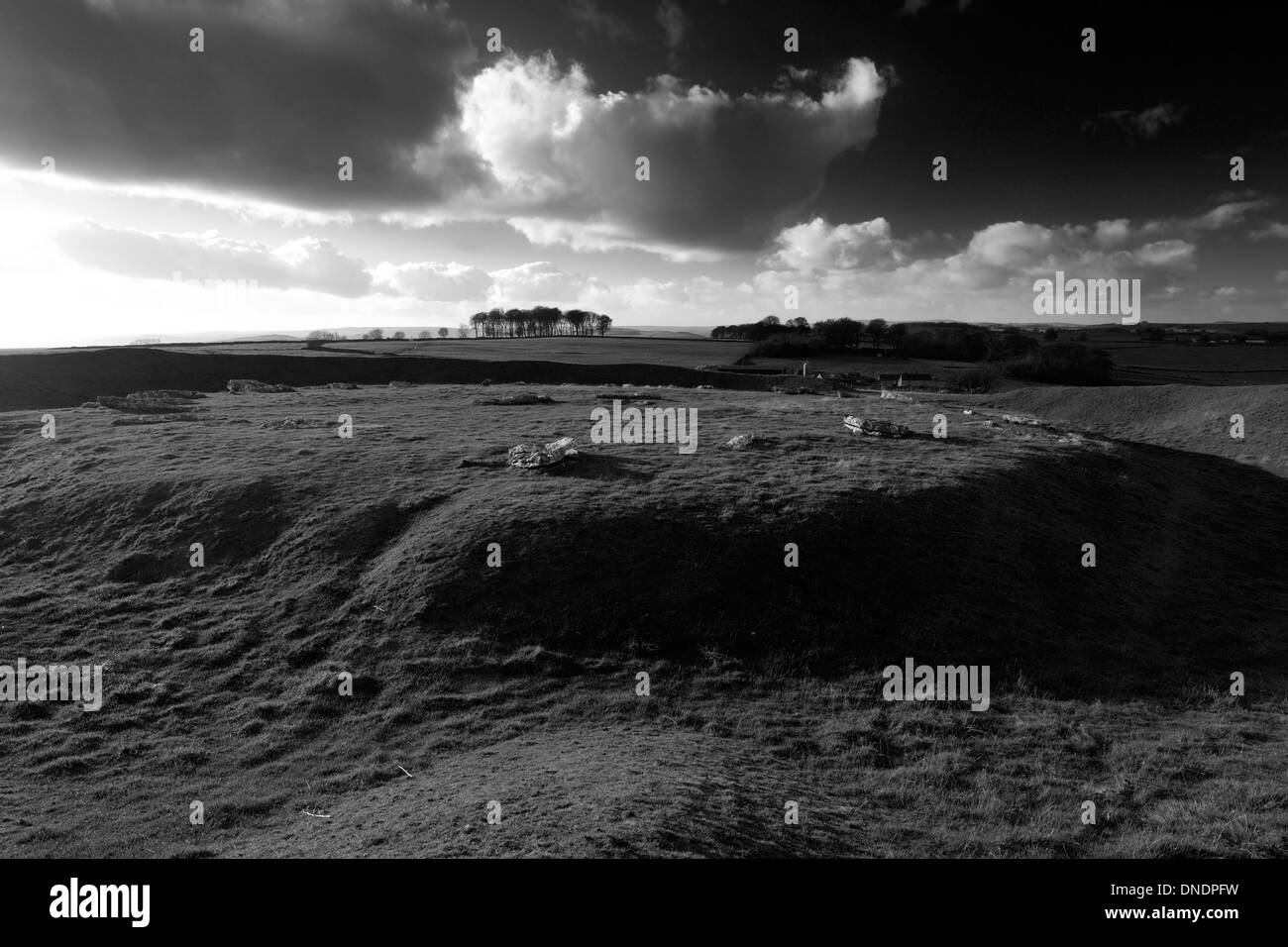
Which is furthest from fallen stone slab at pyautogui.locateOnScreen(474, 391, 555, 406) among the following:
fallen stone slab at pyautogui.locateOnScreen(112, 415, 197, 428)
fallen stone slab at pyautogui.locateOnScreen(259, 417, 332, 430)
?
fallen stone slab at pyautogui.locateOnScreen(112, 415, 197, 428)

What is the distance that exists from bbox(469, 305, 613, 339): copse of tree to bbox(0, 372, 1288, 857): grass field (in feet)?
487

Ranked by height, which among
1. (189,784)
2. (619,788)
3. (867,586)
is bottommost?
(189,784)

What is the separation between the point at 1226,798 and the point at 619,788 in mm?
10798

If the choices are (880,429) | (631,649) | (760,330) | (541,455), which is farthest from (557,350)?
(631,649)

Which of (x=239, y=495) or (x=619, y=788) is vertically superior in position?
(x=239, y=495)

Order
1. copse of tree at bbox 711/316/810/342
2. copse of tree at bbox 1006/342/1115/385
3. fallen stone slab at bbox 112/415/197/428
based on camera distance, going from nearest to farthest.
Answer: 1. fallen stone slab at bbox 112/415/197/428
2. copse of tree at bbox 1006/342/1115/385
3. copse of tree at bbox 711/316/810/342

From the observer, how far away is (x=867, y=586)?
1956 centimetres

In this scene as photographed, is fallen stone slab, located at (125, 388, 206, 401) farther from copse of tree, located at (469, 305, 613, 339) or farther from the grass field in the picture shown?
copse of tree, located at (469, 305, 613, 339)

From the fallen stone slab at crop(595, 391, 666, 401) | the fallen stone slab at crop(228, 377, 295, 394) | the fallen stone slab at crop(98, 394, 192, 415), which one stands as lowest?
the fallen stone slab at crop(98, 394, 192, 415)

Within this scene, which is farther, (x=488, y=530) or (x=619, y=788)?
(x=488, y=530)

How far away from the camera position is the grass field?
11125 mm

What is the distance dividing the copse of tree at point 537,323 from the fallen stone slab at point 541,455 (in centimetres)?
15171
